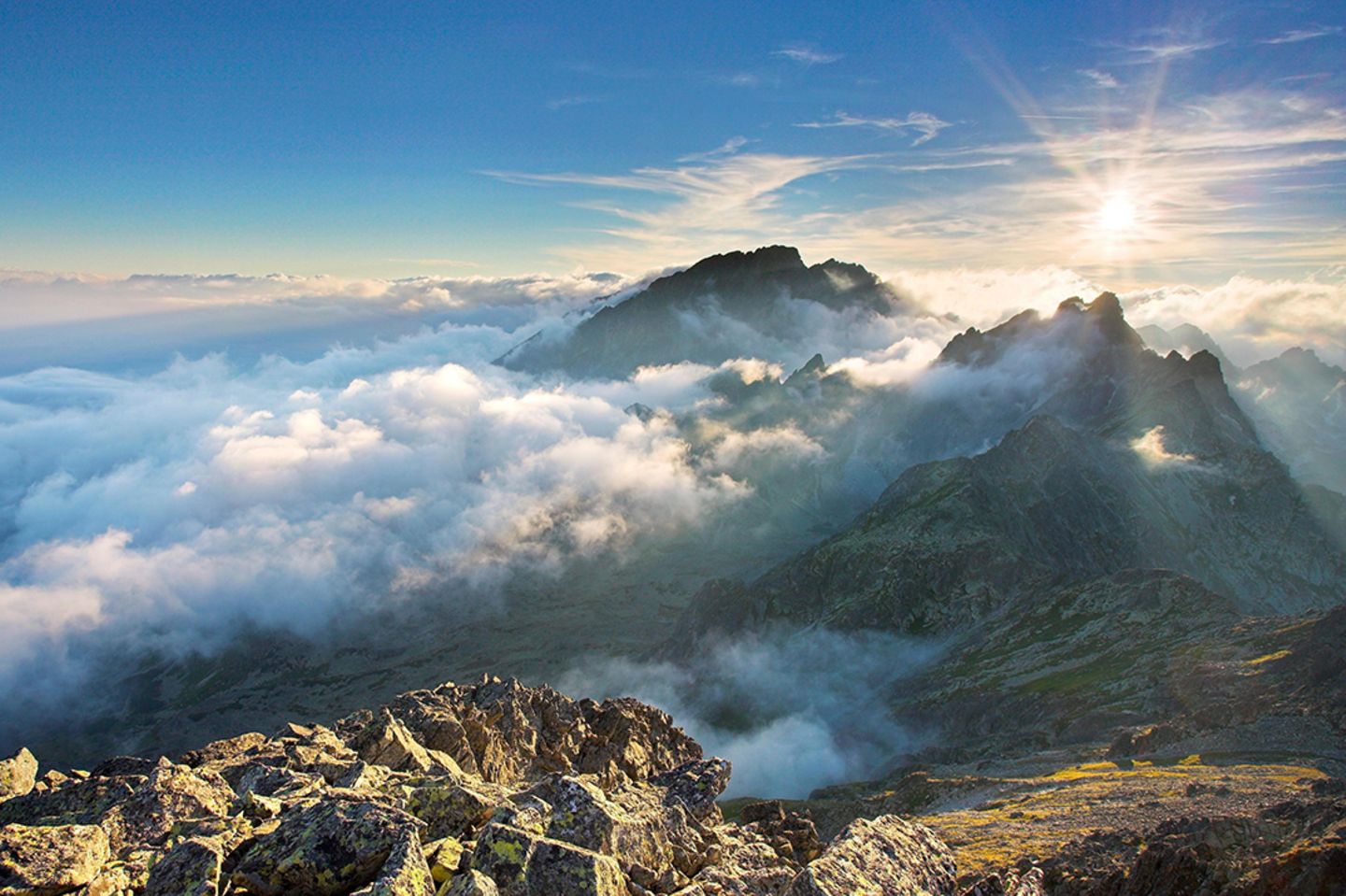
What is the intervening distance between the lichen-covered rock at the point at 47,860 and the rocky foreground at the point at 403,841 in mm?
52

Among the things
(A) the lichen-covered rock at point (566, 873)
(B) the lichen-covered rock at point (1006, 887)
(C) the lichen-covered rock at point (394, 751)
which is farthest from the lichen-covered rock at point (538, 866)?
(C) the lichen-covered rock at point (394, 751)

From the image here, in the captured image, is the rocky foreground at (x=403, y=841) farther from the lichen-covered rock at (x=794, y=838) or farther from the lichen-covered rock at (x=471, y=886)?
the lichen-covered rock at (x=794, y=838)

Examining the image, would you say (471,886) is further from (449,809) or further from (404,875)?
(449,809)

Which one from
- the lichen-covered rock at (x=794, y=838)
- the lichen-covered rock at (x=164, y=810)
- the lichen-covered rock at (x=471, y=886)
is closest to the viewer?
the lichen-covered rock at (x=471, y=886)

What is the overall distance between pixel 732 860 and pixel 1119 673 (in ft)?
662

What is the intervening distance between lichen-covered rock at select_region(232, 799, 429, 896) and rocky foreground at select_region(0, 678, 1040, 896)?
42 mm

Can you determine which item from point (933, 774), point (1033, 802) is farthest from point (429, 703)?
point (933, 774)

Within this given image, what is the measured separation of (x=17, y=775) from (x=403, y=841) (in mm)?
40724

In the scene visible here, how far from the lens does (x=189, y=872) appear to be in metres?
22.6

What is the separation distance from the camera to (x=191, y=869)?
74.2 ft

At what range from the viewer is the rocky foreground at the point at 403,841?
Answer: 23.2m

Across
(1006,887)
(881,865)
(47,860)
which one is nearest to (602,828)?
(881,865)

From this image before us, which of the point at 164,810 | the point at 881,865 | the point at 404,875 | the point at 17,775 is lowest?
the point at 17,775

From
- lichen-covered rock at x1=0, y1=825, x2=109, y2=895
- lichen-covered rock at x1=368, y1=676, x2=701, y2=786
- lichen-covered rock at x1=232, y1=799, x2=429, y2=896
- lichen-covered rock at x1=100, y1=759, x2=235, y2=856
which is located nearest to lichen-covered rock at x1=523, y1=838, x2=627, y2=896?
lichen-covered rock at x1=232, y1=799, x2=429, y2=896
